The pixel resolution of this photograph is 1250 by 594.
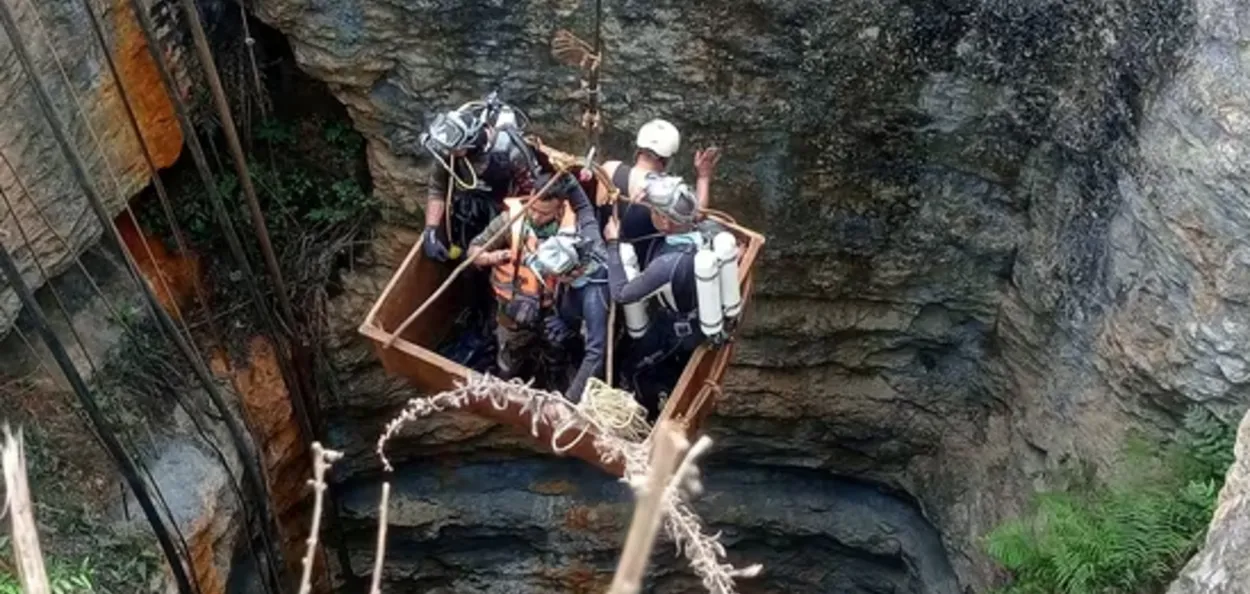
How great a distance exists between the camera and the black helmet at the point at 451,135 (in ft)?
20.2

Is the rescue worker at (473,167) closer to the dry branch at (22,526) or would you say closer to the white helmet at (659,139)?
the white helmet at (659,139)

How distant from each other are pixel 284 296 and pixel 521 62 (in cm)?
190

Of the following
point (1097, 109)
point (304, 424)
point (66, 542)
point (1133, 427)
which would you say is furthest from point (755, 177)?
point (66, 542)

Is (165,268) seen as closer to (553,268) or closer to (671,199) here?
(553,268)

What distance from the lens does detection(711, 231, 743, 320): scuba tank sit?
5.74 metres

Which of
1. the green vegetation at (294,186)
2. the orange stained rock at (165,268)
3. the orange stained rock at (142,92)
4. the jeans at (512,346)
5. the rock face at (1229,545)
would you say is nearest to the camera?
the rock face at (1229,545)

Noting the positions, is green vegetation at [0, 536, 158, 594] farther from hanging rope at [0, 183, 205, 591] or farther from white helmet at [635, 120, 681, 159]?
white helmet at [635, 120, 681, 159]

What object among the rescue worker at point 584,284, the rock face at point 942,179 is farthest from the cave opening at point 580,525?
the rescue worker at point 584,284

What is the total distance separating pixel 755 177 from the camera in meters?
8.17

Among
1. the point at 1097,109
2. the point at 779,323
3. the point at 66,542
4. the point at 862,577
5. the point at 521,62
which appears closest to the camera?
the point at 66,542

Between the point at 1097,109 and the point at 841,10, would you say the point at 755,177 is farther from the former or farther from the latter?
the point at 1097,109

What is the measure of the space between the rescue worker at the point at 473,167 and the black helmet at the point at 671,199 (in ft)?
2.55

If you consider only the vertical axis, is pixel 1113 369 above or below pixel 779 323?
above

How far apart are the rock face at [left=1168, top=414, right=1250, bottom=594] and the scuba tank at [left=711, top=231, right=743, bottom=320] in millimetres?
2067
